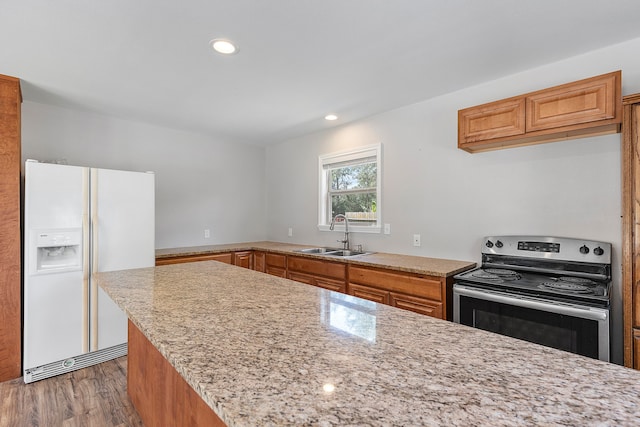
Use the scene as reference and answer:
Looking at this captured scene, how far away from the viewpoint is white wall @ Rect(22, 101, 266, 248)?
9.92 ft

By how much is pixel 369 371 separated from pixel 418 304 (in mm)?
1753

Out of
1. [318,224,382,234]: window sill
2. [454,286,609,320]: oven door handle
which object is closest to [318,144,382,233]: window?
[318,224,382,234]: window sill

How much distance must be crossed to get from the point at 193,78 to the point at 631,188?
2800 millimetres

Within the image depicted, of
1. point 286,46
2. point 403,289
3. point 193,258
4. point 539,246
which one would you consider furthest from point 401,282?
point 193,258

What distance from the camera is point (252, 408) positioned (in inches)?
22.8

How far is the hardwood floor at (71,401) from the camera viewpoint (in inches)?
76.0

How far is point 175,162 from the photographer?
150 inches

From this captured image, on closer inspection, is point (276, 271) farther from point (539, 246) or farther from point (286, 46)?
point (539, 246)

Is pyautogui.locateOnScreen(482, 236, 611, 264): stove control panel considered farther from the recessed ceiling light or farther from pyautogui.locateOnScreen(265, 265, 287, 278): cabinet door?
the recessed ceiling light

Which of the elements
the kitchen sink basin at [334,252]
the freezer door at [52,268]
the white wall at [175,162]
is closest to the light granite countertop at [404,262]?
the kitchen sink basin at [334,252]

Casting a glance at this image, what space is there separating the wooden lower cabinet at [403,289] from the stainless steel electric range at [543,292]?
5.1 inches

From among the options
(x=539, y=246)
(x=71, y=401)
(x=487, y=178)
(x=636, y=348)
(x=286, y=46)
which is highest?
(x=286, y=46)

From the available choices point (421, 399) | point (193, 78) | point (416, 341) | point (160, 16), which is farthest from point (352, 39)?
point (421, 399)

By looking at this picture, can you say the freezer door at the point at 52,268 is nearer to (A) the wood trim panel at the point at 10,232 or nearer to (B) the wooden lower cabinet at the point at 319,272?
(A) the wood trim panel at the point at 10,232
